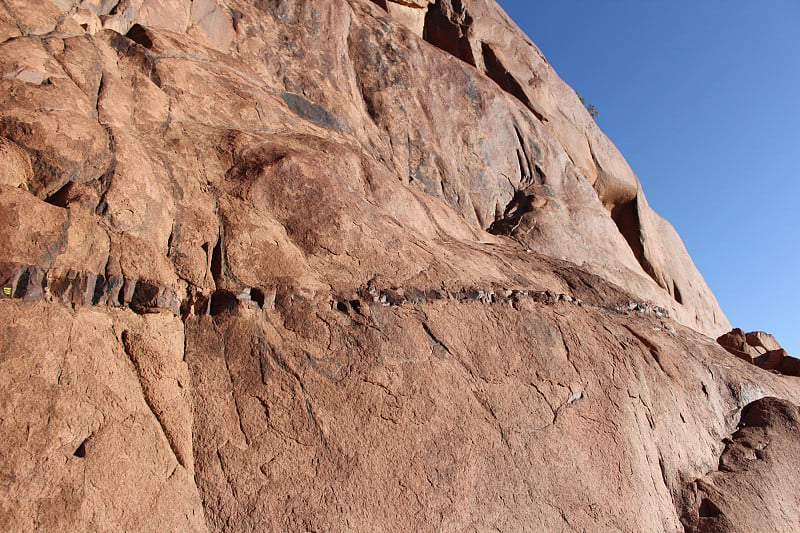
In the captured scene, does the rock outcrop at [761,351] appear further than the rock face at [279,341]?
Yes

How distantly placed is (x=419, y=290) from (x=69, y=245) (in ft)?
11.5

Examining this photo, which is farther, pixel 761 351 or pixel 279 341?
pixel 761 351

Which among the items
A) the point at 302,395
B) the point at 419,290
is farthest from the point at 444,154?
the point at 302,395

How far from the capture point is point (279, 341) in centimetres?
620

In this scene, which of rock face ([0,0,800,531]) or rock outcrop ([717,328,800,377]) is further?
rock outcrop ([717,328,800,377])

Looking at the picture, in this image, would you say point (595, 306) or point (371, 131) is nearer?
point (595, 306)

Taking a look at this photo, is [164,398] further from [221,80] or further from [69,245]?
[221,80]

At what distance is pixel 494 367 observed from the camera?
714 centimetres

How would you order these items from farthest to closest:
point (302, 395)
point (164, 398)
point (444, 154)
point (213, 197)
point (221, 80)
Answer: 1. point (444, 154)
2. point (221, 80)
3. point (213, 197)
4. point (302, 395)
5. point (164, 398)

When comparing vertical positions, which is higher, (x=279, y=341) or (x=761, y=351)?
(x=761, y=351)

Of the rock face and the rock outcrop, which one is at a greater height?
the rock outcrop

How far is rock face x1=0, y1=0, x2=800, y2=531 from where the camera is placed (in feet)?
16.9

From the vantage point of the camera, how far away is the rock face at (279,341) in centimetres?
514

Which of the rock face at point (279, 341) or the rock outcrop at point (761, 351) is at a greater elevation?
the rock outcrop at point (761, 351)
